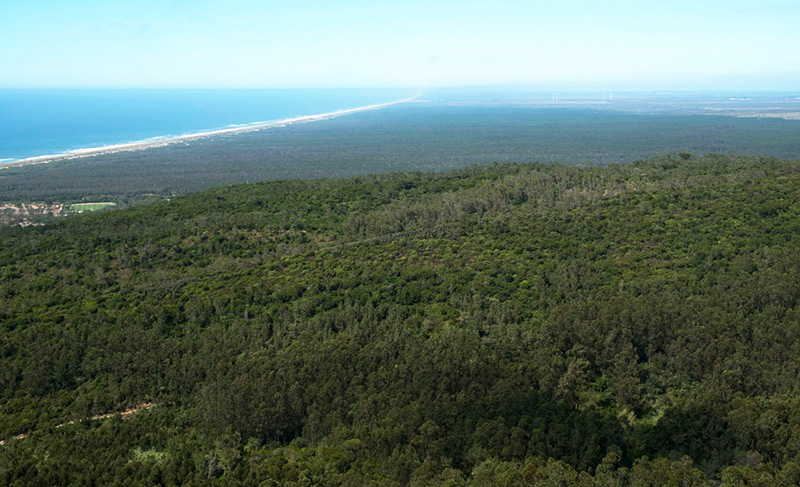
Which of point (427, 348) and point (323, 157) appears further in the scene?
point (323, 157)

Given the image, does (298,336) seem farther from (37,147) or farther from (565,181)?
(37,147)

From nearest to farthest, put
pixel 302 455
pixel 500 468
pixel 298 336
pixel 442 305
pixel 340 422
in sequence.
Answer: pixel 500 468, pixel 302 455, pixel 340 422, pixel 298 336, pixel 442 305

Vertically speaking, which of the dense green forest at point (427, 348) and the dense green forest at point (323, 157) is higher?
the dense green forest at point (323, 157)

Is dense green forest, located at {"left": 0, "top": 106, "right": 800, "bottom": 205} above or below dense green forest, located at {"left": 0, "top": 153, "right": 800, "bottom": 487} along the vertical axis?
above

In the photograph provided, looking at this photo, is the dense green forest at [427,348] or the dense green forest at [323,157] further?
the dense green forest at [323,157]

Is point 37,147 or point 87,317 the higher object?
point 37,147

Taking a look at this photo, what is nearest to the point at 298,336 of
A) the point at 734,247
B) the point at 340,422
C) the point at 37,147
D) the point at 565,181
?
the point at 340,422

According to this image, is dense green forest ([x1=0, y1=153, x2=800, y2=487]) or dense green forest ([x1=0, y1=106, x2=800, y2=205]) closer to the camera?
dense green forest ([x1=0, y1=153, x2=800, y2=487])

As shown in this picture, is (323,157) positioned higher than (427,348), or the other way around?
(323,157)
